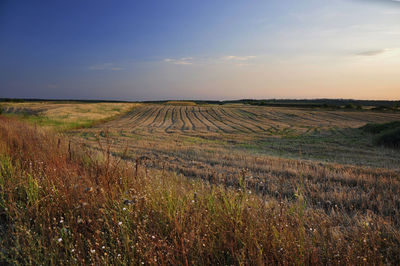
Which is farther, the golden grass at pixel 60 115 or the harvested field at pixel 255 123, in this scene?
the harvested field at pixel 255 123

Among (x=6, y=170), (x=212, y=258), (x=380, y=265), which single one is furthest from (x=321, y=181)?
(x=6, y=170)

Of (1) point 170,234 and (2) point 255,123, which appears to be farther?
(2) point 255,123

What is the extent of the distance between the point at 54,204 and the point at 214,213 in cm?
227

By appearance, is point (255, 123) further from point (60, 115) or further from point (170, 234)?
point (170, 234)

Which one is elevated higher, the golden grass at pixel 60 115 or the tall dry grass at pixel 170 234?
the golden grass at pixel 60 115

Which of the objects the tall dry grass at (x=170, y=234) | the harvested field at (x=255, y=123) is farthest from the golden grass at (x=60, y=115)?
the tall dry grass at (x=170, y=234)

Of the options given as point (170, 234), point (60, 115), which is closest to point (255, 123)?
point (60, 115)

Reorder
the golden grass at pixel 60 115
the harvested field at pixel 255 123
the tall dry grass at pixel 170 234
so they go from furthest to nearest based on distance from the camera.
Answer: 1. the harvested field at pixel 255 123
2. the golden grass at pixel 60 115
3. the tall dry grass at pixel 170 234

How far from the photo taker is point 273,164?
Answer: 816 cm

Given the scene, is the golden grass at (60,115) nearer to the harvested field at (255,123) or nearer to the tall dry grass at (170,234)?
the harvested field at (255,123)

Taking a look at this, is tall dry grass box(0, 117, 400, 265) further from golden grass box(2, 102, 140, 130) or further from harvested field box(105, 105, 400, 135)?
harvested field box(105, 105, 400, 135)

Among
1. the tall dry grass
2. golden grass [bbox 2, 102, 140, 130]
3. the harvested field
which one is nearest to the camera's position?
the tall dry grass

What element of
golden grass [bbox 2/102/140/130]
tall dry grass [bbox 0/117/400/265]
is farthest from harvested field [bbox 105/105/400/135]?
tall dry grass [bbox 0/117/400/265]

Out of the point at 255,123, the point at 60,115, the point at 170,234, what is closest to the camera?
the point at 170,234
